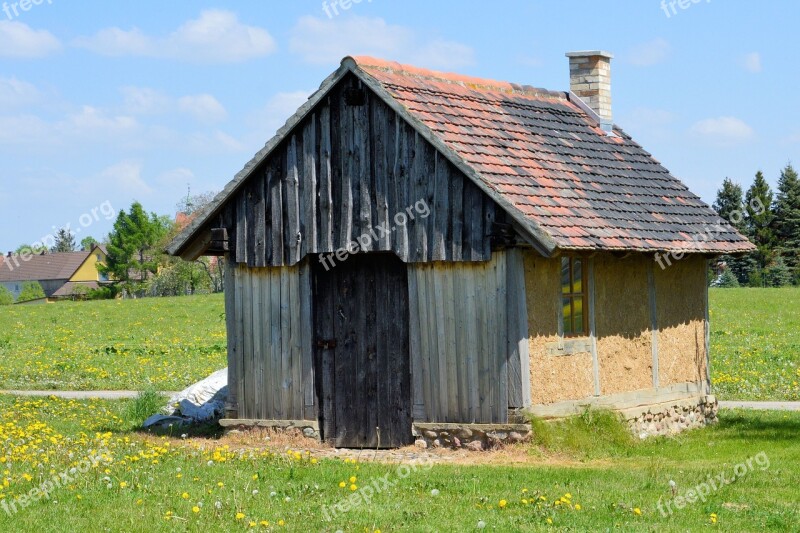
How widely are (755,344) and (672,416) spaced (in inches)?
562

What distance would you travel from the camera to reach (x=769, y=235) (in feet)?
225

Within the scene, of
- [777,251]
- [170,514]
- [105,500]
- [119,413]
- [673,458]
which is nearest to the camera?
[170,514]

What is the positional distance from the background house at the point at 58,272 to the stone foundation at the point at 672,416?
90109mm

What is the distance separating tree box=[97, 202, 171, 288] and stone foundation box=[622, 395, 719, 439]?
7279 centimetres

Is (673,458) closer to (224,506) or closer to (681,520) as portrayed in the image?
(681,520)

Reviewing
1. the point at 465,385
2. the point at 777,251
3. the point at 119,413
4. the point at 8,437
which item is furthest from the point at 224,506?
the point at 777,251

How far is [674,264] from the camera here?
57.4 feet

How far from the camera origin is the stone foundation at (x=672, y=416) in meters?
16.1

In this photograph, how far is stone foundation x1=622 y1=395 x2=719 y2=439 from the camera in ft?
53.0

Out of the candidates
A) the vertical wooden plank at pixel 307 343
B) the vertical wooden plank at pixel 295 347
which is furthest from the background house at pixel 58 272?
the vertical wooden plank at pixel 307 343

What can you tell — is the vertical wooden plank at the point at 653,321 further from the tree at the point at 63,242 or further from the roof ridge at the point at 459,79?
the tree at the point at 63,242

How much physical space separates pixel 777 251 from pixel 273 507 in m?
61.5

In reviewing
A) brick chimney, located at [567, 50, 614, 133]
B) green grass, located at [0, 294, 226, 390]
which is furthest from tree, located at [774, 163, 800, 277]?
brick chimney, located at [567, 50, 614, 133]

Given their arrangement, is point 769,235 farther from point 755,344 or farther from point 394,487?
point 394,487
